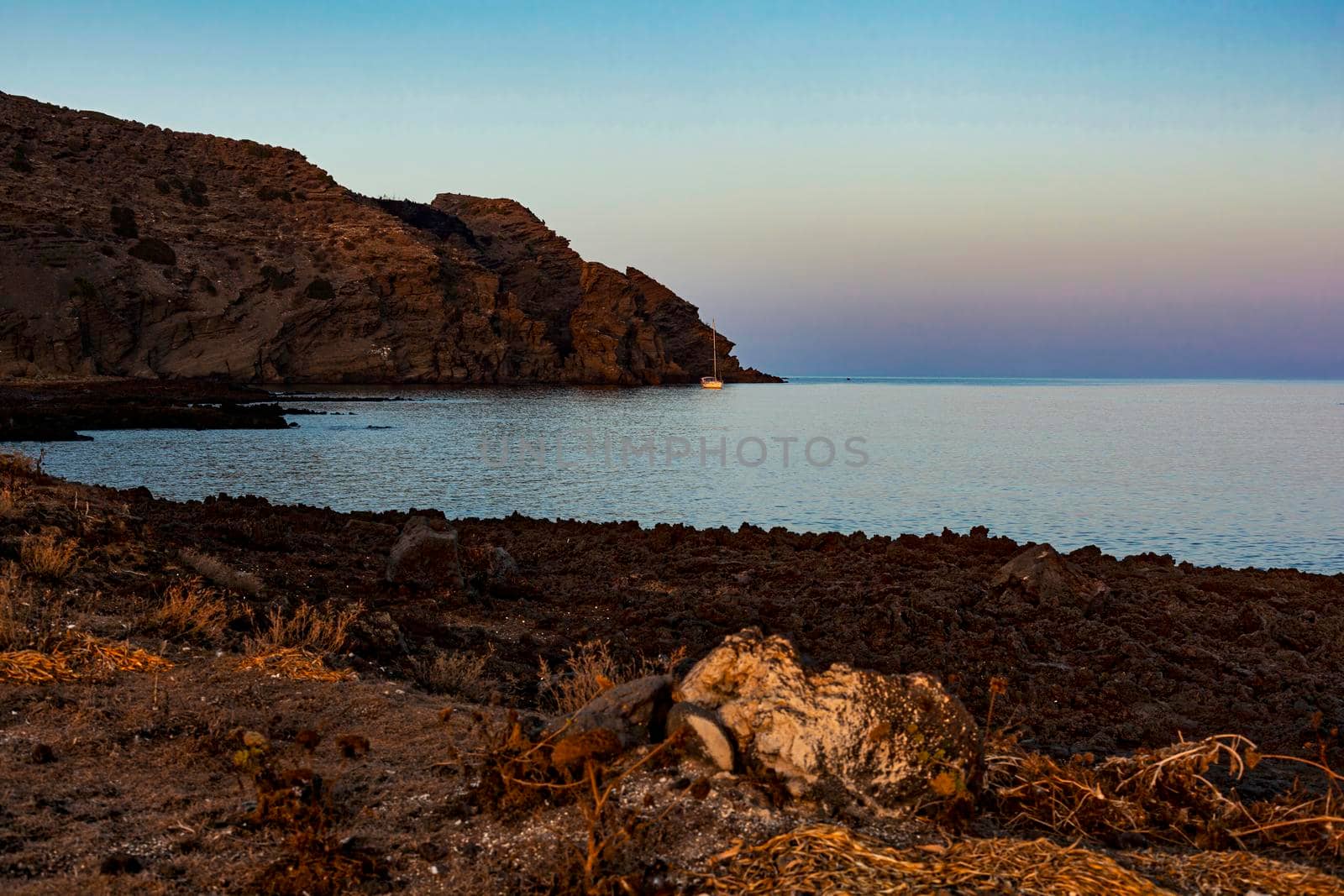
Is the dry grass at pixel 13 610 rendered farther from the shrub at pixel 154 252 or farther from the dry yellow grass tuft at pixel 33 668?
the shrub at pixel 154 252

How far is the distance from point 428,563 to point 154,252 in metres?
71.9

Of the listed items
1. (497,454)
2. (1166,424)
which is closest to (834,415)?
(1166,424)

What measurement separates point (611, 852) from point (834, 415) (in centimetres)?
6059

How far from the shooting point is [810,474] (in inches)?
1045

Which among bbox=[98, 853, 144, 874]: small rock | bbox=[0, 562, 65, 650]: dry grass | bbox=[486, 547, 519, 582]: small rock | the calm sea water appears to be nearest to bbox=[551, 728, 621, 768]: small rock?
bbox=[98, 853, 144, 874]: small rock

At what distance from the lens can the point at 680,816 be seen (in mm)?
3352

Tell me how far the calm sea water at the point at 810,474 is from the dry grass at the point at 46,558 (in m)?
11.0

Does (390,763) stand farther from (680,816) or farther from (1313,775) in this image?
(1313,775)

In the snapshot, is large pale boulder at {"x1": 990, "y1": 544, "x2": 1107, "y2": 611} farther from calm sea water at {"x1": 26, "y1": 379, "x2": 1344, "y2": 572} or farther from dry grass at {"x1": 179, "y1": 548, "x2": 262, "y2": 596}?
dry grass at {"x1": 179, "y1": 548, "x2": 262, "y2": 596}

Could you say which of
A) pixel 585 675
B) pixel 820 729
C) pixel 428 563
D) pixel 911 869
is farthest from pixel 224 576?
pixel 911 869

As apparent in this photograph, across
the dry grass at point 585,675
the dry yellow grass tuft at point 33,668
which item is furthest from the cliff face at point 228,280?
the dry grass at point 585,675

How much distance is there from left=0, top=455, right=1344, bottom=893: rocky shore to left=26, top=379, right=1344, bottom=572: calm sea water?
28.5 ft

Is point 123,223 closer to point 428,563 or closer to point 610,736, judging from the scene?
point 428,563

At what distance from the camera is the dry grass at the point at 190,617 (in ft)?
20.2
